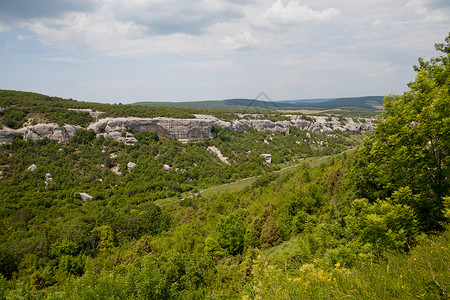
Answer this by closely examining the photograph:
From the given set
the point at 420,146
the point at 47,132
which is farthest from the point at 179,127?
the point at 420,146

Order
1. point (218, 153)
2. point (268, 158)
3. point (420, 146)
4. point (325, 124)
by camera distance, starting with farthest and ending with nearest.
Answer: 1. point (325, 124)
2. point (268, 158)
3. point (218, 153)
4. point (420, 146)

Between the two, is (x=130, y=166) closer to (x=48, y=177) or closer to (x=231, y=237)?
(x=48, y=177)

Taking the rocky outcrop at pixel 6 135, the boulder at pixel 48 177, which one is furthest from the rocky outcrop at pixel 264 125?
the rocky outcrop at pixel 6 135

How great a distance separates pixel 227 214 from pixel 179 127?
148ft

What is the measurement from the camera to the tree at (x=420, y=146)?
879 cm

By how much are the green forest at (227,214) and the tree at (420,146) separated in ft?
0.18

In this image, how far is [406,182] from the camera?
962 centimetres

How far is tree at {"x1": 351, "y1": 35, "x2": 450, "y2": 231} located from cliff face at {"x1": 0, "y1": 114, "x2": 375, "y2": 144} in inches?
1479

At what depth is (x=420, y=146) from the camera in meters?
9.37

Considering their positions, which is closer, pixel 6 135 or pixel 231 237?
pixel 231 237

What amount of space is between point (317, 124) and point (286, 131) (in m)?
17.8

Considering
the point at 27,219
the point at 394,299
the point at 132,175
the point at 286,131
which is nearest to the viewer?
the point at 394,299

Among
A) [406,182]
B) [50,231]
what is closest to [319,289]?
[406,182]

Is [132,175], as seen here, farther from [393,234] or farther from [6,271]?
[393,234]
